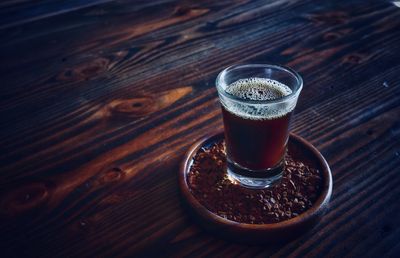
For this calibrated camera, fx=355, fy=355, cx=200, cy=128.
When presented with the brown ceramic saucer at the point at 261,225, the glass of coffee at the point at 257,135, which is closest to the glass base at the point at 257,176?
the glass of coffee at the point at 257,135

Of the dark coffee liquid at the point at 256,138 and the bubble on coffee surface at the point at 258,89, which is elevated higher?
the bubble on coffee surface at the point at 258,89

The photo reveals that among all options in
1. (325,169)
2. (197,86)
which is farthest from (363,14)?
(325,169)

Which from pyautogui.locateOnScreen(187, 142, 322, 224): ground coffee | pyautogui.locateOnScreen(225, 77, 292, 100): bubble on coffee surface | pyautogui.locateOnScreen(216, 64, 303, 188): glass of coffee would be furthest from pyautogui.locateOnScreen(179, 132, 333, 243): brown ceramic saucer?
pyautogui.locateOnScreen(225, 77, 292, 100): bubble on coffee surface

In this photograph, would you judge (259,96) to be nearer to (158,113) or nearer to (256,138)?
(256,138)

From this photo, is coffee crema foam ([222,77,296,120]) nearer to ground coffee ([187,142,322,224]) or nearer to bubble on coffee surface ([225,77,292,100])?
bubble on coffee surface ([225,77,292,100])

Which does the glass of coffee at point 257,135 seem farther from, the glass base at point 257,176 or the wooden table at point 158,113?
the wooden table at point 158,113

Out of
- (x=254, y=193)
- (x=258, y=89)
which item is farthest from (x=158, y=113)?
(x=254, y=193)

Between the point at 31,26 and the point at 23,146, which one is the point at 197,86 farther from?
the point at 31,26
